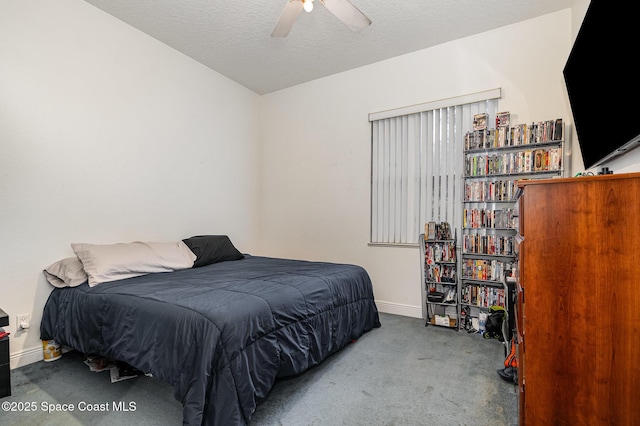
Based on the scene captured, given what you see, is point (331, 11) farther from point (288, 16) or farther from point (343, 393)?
point (343, 393)

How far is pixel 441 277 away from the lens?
3.08 metres

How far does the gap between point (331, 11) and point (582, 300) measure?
2.23 metres

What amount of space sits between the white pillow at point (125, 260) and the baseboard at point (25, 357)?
0.74 m

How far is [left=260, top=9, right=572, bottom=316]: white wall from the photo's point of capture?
2.85 m

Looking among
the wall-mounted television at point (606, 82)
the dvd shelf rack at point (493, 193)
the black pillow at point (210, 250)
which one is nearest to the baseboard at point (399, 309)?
the dvd shelf rack at point (493, 193)

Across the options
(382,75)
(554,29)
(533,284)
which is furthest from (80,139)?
(554,29)

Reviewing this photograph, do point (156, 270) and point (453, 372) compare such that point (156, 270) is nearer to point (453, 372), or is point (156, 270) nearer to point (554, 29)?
point (453, 372)

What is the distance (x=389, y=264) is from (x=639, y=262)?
8.43ft

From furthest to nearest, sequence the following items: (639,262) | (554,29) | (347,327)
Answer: (554,29) → (347,327) → (639,262)

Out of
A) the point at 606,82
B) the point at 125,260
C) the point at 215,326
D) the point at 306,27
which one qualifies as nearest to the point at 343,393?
the point at 215,326

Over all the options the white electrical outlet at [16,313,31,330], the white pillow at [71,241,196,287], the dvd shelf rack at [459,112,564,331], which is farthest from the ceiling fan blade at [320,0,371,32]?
the white electrical outlet at [16,313,31,330]

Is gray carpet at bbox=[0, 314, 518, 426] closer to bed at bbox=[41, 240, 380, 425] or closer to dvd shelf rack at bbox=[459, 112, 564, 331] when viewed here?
bed at bbox=[41, 240, 380, 425]

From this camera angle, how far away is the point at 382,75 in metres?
3.62

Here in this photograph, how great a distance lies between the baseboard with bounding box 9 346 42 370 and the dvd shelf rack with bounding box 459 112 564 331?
3.51m
